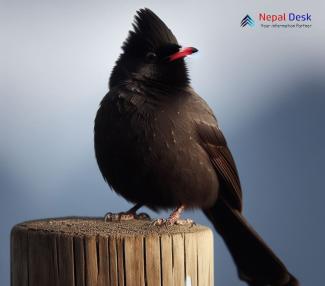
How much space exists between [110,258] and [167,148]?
5.53 feet

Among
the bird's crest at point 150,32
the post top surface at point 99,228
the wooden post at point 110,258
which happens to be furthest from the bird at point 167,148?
the wooden post at point 110,258

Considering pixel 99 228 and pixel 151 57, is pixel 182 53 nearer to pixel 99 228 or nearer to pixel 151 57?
pixel 151 57

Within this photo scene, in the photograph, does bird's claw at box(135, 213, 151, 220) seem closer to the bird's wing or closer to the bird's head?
the bird's wing

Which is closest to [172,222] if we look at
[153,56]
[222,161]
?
[222,161]

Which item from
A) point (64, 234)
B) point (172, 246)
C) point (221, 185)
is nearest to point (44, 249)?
point (64, 234)

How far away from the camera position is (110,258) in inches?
107

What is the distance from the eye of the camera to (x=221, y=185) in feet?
15.9

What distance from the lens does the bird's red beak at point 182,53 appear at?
459 cm

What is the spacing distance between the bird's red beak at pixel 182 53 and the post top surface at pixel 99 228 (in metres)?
1.55

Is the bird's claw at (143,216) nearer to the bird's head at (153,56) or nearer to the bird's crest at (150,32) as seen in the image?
the bird's head at (153,56)

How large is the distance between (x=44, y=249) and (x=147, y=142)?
5.28 feet

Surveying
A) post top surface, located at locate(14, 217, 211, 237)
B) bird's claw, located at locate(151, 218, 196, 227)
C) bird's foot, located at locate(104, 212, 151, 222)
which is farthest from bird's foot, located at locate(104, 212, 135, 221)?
bird's claw, located at locate(151, 218, 196, 227)

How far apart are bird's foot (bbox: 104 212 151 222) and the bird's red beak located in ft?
3.89

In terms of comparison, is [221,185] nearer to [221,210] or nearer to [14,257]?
[221,210]
